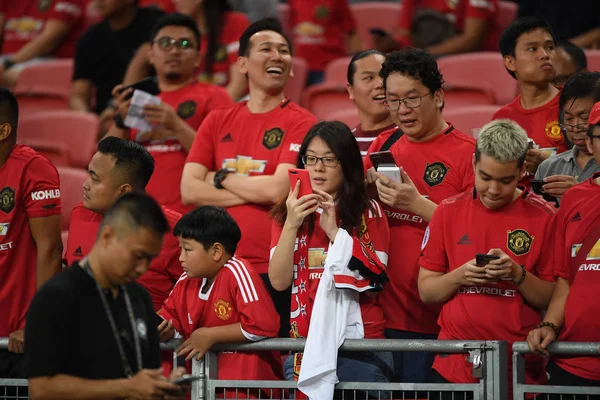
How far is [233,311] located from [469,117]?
2.60 m

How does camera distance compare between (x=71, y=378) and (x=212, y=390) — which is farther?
(x=212, y=390)

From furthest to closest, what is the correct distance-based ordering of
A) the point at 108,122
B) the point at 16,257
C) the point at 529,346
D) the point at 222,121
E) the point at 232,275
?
the point at 108,122, the point at 222,121, the point at 16,257, the point at 232,275, the point at 529,346

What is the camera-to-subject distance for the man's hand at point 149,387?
129 inches

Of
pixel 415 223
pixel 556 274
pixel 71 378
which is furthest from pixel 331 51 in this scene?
pixel 71 378

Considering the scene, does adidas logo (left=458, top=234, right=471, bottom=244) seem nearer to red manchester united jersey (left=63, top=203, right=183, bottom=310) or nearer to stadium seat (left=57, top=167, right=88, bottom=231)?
red manchester united jersey (left=63, top=203, right=183, bottom=310)

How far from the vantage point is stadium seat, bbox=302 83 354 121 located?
7879mm

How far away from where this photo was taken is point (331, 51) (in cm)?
890

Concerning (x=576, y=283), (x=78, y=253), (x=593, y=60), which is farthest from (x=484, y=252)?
(x=593, y=60)

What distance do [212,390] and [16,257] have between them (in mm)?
1369

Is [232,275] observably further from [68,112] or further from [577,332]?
[68,112]

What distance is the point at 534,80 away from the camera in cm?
539

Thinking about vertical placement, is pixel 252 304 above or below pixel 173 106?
below

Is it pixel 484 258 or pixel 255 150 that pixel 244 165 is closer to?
pixel 255 150

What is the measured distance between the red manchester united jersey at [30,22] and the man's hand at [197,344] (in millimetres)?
5504
